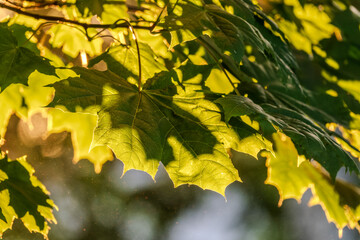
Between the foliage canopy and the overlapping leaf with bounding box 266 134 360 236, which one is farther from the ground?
the foliage canopy

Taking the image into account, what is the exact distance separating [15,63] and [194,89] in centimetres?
38

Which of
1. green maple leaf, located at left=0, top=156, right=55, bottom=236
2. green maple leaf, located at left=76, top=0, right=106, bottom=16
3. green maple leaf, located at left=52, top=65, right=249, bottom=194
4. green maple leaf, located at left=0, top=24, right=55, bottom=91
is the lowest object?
green maple leaf, located at left=0, top=156, right=55, bottom=236

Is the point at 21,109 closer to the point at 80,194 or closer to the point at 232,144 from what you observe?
the point at 232,144

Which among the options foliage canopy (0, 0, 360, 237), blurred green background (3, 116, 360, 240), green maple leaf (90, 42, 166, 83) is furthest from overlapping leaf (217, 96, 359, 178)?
blurred green background (3, 116, 360, 240)

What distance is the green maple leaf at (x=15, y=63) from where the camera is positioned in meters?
0.82

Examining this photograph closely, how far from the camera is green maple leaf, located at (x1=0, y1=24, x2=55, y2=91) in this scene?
2.69 ft

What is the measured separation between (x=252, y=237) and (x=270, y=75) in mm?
3397

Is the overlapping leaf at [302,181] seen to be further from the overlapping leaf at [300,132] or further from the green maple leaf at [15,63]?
the green maple leaf at [15,63]

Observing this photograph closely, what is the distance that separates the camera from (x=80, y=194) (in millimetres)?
3516

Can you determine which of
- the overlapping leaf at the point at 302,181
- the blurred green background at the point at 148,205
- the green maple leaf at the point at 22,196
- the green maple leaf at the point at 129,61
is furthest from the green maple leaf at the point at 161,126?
the blurred green background at the point at 148,205

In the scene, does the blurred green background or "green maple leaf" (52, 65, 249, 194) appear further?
the blurred green background

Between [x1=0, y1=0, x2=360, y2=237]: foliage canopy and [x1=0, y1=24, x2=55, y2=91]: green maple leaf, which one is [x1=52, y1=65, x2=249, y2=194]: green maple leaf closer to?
[x1=0, y1=0, x2=360, y2=237]: foliage canopy

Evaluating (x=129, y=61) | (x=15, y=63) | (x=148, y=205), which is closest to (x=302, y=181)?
(x=129, y=61)

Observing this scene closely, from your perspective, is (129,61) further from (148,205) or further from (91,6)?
(148,205)
